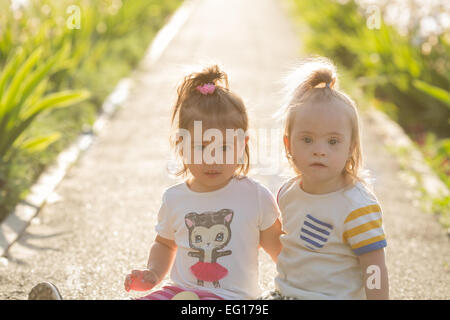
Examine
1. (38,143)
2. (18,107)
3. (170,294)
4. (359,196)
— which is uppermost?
(18,107)

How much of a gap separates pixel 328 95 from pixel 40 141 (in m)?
2.64

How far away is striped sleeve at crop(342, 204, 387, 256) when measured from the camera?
7.00ft

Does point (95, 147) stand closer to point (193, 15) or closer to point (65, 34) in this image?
point (65, 34)

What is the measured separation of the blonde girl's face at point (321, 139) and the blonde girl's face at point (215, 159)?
24 centimetres

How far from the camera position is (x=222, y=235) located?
240cm

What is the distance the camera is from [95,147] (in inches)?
222

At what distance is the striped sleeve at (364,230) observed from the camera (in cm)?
213

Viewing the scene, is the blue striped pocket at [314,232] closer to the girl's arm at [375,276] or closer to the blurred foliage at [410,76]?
the girl's arm at [375,276]

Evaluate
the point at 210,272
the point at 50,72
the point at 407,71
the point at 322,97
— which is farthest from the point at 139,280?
the point at 407,71

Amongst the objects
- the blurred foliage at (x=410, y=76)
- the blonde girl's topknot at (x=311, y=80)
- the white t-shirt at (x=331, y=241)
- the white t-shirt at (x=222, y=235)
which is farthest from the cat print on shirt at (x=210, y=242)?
the blurred foliage at (x=410, y=76)

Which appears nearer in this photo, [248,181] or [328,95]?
[328,95]

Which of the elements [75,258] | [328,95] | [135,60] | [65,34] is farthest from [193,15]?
[328,95]

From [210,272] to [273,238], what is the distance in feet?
0.88

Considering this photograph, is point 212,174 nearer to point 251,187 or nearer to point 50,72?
point 251,187
